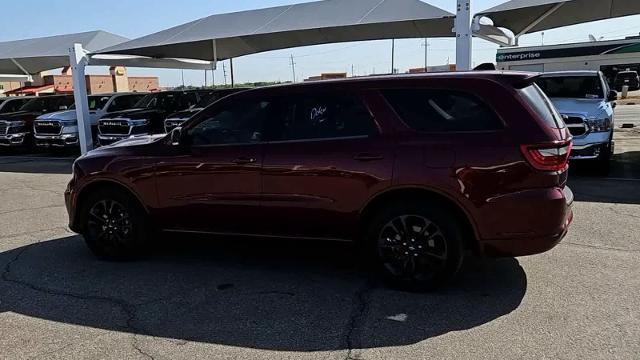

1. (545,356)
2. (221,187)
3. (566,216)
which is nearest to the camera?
(545,356)

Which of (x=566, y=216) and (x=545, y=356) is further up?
(x=566, y=216)

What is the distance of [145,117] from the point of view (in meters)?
14.9

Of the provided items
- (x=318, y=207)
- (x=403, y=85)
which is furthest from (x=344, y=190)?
(x=403, y=85)

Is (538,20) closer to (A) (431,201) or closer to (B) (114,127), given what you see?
(B) (114,127)

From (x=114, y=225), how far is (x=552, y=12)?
12.9 meters

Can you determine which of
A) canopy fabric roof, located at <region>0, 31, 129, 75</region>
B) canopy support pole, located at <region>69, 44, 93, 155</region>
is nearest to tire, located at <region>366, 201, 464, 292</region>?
canopy support pole, located at <region>69, 44, 93, 155</region>

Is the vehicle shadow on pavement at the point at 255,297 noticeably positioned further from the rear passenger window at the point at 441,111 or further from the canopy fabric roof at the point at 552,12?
the canopy fabric roof at the point at 552,12

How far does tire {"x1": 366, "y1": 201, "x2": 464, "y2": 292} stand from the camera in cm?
434

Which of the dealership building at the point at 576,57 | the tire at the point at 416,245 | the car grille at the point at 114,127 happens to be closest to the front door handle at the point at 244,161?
the tire at the point at 416,245

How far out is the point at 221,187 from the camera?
16.4ft

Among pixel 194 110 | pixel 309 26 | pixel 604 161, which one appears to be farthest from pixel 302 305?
pixel 194 110

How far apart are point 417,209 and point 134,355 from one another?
2335 millimetres

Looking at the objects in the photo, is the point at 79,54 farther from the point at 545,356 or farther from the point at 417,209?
the point at 545,356

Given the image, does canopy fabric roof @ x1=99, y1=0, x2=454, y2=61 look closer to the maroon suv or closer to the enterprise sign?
the enterprise sign
